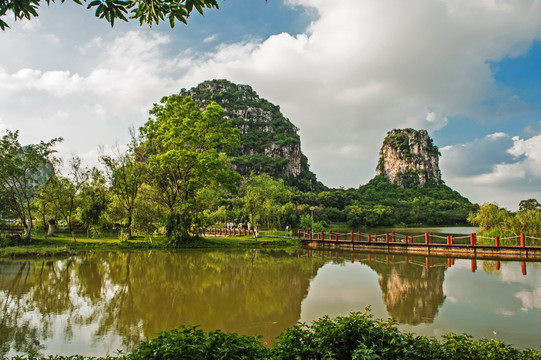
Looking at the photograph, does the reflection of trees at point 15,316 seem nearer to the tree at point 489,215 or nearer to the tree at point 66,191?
the tree at point 66,191


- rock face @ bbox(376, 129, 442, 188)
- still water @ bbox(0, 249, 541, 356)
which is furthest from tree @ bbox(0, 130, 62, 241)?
rock face @ bbox(376, 129, 442, 188)

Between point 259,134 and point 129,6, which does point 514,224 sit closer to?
point 129,6

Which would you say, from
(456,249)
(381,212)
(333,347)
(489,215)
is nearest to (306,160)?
(381,212)

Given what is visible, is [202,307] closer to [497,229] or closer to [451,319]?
[451,319]

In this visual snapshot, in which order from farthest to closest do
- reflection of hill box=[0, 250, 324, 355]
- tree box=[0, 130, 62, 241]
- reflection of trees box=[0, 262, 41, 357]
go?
1. tree box=[0, 130, 62, 241]
2. reflection of hill box=[0, 250, 324, 355]
3. reflection of trees box=[0, 262, 41, 357]

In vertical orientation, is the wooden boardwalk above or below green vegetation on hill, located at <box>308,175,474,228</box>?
below

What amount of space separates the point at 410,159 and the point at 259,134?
200ft

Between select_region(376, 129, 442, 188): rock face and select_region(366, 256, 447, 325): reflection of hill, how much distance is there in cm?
11839

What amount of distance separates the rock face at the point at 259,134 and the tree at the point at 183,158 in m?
74.4

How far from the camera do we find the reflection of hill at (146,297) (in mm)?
6992

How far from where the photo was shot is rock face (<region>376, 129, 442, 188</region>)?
127 m

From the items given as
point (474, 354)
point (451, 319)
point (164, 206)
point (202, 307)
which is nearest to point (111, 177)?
point (164, 206)

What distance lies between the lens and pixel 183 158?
24.7m

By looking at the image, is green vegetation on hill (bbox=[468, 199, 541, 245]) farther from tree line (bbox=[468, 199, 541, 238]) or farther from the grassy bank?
the grassy bank
